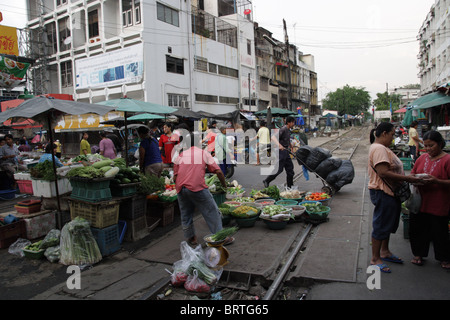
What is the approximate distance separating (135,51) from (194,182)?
18.7 m

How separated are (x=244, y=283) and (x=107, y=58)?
72.2 ft

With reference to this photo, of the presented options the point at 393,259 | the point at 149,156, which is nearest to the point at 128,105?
the point at 149,156

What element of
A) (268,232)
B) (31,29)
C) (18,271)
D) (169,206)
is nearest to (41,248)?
(18,271)

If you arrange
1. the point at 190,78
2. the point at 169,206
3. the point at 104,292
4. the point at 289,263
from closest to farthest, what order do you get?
the point at 104,292, the point at 289,263, the point at 169,206, the point at 190,78

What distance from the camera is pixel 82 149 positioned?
41.6 feet

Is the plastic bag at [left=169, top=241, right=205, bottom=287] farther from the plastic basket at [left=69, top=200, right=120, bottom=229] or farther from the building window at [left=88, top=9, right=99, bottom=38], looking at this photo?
the building window at [left=88, top=9, right=99, bottom=38]

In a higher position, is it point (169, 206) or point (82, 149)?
point (82, 149)

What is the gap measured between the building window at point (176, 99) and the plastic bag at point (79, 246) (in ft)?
60.3

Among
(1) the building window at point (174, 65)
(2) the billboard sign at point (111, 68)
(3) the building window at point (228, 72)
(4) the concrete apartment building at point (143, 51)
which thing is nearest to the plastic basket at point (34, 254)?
(4) the concrete apartment building at point (143, 51)

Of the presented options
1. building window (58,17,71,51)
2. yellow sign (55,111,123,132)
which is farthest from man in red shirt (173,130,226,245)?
building window (58,17,71,51)

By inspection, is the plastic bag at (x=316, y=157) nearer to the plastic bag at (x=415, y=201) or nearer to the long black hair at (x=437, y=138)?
the plastic bag at (x=415, y=201)

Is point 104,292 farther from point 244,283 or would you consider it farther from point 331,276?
point 331,276

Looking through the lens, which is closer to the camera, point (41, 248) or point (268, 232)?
point (41, 248)

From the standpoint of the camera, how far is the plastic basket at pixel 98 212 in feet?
16.7
